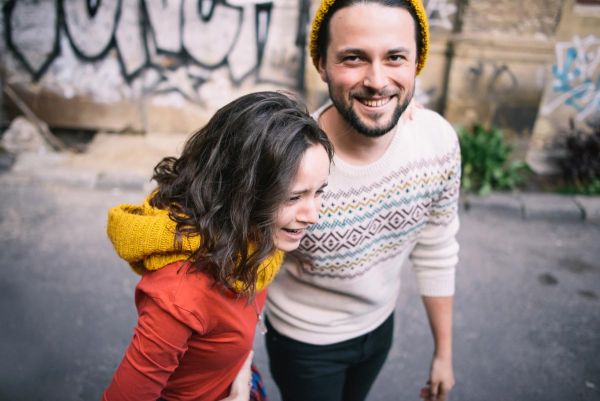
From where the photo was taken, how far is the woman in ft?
3.67

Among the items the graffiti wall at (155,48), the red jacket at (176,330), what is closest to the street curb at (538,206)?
the graffiti wall at (155,48)

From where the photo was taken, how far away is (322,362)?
168 cm

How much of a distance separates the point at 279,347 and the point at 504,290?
2.63 m

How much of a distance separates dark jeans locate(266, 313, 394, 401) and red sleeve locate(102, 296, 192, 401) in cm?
62

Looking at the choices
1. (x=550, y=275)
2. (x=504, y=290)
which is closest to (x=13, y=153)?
(x=504, y=290)

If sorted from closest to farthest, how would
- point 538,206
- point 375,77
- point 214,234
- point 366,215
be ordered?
1. point 214,234
2. point 375,77
3. point 366,215
4. point 538,206

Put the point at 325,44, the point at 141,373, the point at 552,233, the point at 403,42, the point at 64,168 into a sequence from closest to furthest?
1. the point at 141,373
2. the point at 403,42
3. the point at 325,44
4. the point at 552,233
5. the point at 64,168

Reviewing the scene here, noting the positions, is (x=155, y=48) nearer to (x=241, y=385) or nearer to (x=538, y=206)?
(x=538, y=206)

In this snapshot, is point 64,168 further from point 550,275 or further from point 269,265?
point 550,275

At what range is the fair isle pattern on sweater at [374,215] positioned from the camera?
4.83 ft

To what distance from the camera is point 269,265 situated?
1.40 meters

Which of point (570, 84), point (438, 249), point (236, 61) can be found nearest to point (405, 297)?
point (438, 249)

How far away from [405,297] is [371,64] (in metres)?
2.59

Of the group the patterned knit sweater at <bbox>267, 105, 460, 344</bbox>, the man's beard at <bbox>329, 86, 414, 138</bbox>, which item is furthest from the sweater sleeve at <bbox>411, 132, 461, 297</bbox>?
the man's beard at <bbox>329, 86, 414, 138</bbox>
